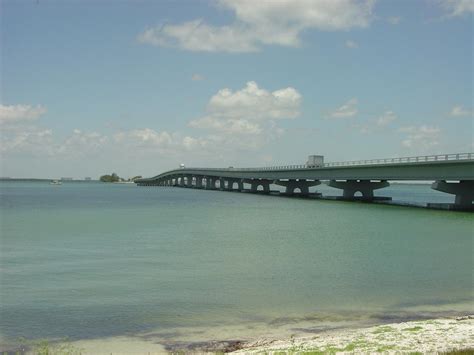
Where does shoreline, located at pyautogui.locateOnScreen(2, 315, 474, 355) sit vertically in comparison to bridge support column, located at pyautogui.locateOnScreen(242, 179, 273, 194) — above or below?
below

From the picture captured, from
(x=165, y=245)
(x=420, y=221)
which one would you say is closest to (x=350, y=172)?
(x=420, y=221)

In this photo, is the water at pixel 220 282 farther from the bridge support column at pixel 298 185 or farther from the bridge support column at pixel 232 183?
the bridge support column at pixel 232 183

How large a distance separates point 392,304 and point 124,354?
10.3 meters

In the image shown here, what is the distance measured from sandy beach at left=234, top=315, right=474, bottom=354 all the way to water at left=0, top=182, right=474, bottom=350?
1.57m

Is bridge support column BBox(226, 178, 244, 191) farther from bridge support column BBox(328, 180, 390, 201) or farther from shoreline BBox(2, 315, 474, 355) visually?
shoreline BBox(2, 315, 474, 355)

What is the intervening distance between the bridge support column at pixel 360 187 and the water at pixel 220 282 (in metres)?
54.0

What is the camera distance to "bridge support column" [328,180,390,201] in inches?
3871

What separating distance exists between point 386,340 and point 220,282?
36.3 ft

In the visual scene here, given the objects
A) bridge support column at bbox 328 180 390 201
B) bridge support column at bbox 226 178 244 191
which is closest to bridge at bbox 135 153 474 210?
bridge support column at bbox 328 180 390 201

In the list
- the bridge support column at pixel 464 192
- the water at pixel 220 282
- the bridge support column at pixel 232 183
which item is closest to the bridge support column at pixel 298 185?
the bridge support column at pixel 232 183

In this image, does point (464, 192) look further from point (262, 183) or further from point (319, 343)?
point (262, 183)

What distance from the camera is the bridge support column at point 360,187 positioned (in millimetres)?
98331

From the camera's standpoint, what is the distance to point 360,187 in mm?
100438

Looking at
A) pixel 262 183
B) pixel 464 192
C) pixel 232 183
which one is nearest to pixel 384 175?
pixel 464 192
